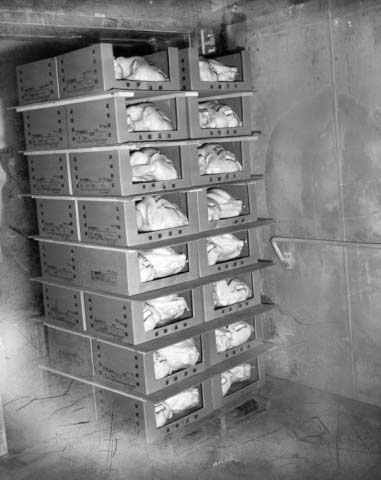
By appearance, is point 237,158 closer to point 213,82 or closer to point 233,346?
point 213,82

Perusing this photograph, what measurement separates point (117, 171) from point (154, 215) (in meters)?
0.31

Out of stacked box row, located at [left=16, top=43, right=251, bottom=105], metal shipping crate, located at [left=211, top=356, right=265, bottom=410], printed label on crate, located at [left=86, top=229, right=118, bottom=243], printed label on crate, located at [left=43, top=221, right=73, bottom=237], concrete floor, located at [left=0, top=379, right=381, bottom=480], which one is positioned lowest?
concrete floor, located at [left=0, top=379, right=381, bottom=480]

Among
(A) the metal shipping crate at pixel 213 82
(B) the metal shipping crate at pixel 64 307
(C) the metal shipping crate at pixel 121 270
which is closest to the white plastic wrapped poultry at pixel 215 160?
(A) the metal shipping crate at pixel 213 82

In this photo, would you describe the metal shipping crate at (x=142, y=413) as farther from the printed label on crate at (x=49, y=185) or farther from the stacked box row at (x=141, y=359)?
the printed label on crate at (x=49, y=185)

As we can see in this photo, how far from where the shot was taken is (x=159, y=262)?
128 inches

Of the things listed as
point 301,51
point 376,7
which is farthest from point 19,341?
point 376,7

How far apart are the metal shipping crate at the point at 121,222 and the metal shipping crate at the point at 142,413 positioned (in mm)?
781

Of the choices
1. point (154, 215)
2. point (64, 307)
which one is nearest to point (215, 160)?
point (154, 215)

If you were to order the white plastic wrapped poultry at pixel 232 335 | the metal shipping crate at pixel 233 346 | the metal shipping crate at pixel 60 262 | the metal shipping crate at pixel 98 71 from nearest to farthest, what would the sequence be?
the metal shipping crate at pixel 98 71, the metal shipping crate at pixel 60 262, the metal shipping crate at pixel 233 346, the white plastic wrapped poultry at pixel 232 335

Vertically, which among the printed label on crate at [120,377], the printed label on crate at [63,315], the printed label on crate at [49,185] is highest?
the printed label on crate at [49,185]

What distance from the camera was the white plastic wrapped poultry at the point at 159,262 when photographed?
322cm

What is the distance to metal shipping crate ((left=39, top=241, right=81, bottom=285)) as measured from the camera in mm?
3424

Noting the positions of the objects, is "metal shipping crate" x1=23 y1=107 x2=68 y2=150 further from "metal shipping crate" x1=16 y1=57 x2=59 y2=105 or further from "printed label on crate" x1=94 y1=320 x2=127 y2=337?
"printed label on crate" x1=94 y1=320 x2=127 y2=337

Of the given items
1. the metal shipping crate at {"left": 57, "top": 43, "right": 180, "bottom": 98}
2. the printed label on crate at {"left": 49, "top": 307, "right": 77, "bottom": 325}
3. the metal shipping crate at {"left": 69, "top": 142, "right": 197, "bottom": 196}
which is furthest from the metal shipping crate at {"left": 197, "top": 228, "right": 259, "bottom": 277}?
the metal shipping crate at {"left": 57, "top": 43, "right": 180, "bottom": 98}
